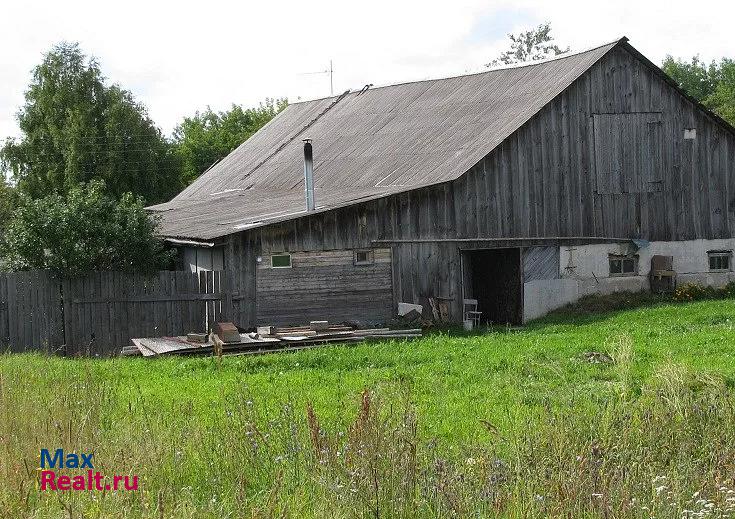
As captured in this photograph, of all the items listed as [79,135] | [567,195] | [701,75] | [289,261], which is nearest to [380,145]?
[567,195]

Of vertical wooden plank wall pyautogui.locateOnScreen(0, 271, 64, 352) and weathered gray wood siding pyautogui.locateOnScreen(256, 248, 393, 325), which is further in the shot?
weathered gray wood siding pyautogui.locateOnScreen(256, 248, 393, 325)

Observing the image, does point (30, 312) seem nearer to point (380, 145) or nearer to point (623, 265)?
point (380, 145)

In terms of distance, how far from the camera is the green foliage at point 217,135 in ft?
218

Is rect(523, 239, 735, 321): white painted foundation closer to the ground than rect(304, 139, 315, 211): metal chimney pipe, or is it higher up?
closer to the ground

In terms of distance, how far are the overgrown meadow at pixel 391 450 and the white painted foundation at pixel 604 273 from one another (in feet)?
34.7

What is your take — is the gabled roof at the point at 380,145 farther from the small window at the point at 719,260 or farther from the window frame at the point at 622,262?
the small window at the point at 719,260

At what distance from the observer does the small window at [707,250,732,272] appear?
26.0 m

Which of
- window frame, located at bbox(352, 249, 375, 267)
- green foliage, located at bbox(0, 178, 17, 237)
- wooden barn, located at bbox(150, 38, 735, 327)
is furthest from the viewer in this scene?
green foliage, located at bbox(0, 178, 17, 237)

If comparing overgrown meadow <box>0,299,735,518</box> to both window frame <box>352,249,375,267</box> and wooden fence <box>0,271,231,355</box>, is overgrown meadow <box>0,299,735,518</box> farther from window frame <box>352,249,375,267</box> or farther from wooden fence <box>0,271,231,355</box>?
window frame <box>352,249,375,267</box>

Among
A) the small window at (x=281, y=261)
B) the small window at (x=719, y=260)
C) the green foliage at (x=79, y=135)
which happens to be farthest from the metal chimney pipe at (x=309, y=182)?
the green foliage at (x=79, y=135)

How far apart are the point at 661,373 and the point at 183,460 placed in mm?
5603

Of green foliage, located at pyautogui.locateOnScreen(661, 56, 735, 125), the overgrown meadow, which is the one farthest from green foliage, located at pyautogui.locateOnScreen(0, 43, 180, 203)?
green foliage, located at pyautogui.locateOnScreen(661, 56, 735, 125)

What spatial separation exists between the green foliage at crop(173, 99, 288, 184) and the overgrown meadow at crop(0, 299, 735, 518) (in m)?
53.4

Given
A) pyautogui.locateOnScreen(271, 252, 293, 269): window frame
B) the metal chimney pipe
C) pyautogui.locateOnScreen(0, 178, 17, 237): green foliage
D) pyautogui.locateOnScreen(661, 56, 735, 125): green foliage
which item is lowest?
pyautogui.locateOnScreen(271, 252, 293, 269): window frame
